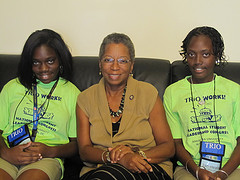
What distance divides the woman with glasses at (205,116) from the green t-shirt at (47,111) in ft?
2.09

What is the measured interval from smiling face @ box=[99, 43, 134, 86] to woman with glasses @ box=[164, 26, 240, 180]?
38 cm

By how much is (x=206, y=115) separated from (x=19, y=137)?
1116 mm

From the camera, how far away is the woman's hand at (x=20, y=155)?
1.98 meters

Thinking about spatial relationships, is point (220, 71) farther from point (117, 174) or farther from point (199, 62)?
point (117, 174)

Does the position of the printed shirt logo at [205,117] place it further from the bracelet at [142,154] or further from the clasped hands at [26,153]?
the clasped hands at [26,153]

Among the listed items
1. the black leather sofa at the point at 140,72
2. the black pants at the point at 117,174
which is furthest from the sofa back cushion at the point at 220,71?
the black pants at the point at 117,174

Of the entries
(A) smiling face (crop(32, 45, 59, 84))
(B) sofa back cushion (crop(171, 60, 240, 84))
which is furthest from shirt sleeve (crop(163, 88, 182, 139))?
(A) smiling face (crop(32, 45, 59, 84))

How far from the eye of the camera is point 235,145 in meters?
2.01

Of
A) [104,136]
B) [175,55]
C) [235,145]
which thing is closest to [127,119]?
[104,136]

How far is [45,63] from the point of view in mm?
2156

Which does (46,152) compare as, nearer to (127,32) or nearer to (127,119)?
(127,119)

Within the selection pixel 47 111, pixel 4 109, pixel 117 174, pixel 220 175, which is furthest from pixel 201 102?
pixel 4 109

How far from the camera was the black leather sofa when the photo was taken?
2.29m

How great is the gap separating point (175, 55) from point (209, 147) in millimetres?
985
